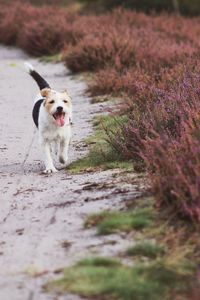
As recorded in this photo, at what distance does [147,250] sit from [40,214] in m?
1.41

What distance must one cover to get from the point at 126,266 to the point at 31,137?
18.4ft

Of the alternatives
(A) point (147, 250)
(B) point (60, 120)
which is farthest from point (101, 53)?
(A) point (147, 250)

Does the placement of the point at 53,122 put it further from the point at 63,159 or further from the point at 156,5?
the point at 156,5

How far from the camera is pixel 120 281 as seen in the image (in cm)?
445

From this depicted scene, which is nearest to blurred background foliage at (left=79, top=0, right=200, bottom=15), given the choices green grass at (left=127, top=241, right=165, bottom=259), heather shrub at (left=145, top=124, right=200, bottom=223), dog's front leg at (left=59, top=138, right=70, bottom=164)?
dog's front leg at (left=59, top=138, right=70, bottom=164)

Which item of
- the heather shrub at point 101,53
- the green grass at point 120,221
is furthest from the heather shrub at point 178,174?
the heather shrub at point 101,53

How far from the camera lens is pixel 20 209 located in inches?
249

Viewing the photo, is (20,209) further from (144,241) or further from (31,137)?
(31,137)

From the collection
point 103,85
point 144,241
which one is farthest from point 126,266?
point 103,85

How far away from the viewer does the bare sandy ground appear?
4805 mm

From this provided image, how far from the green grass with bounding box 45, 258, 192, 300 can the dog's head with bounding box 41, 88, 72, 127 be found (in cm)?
332

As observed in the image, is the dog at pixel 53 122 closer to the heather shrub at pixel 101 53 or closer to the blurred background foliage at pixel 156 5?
the heather shrub at pixel 101 53

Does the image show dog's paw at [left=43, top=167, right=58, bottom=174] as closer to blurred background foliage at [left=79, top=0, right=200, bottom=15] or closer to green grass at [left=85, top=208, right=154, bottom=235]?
green grass at [left=85, top=208, right=154, bottom=235]

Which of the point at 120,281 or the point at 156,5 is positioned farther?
the point at 156,5
